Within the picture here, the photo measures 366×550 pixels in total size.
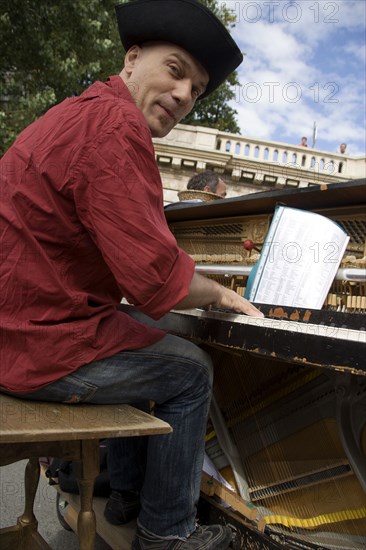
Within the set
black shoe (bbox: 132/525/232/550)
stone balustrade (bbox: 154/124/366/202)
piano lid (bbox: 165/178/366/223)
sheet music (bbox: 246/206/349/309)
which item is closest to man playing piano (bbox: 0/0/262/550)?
black shoe (bbox: 132/525/232/550)

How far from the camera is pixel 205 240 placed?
2.83 m

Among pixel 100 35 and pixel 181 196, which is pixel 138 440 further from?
pixel 100 35

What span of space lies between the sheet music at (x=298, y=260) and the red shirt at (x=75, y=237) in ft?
1.65

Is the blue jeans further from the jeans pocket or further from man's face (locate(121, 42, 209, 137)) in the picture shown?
man's face (locate(121, 42, 209, 137))

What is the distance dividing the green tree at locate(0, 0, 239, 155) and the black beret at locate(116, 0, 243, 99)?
9098 millimetres

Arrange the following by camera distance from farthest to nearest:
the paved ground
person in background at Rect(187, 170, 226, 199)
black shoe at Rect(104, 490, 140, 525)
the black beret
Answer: person in background at Rect(187, 170, 226, 199) < the paved ground < black shoe at Rect(104, 490, 140, 525) < the black beret

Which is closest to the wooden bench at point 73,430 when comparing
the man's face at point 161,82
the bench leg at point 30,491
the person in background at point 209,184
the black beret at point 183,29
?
the bench leg at point 30,491

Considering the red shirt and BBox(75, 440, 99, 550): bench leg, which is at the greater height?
the red shirt

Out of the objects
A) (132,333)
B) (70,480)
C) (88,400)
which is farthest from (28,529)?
(132,333)

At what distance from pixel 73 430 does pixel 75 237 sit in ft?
1.85

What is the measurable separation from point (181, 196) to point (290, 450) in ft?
8.07

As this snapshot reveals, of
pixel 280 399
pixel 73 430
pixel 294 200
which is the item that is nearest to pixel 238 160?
pixel 280 399

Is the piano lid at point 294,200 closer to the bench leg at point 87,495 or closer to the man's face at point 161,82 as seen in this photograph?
the man's face at point 161,82

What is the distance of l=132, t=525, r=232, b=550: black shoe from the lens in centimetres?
172
